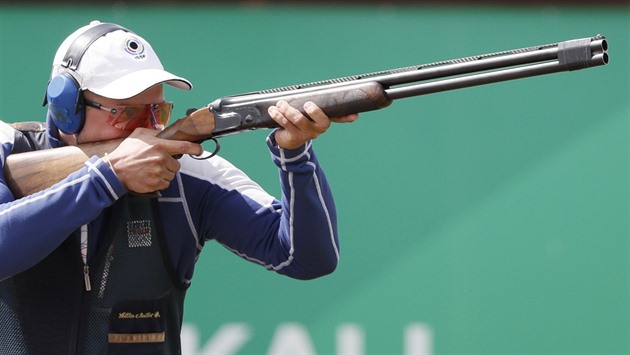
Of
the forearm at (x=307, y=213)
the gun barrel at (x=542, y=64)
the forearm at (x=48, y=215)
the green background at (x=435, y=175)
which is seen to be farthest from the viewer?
the green background at (x=435, y=175)

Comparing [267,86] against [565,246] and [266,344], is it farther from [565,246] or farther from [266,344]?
[565,246]

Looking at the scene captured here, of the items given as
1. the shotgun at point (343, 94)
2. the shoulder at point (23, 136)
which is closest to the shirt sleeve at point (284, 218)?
the shotgun at point (343, 94)

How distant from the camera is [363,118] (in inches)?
201

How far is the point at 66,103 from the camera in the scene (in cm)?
333

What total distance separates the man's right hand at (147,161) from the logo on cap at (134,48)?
27cm

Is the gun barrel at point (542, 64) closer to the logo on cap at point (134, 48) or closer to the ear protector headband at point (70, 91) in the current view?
the logo on cap at point (134, 48)

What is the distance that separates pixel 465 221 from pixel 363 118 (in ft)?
2.09

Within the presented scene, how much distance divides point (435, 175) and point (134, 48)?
6.77 feet

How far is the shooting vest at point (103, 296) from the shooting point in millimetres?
3238

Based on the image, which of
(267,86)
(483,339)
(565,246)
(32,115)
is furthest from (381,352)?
(32,115)

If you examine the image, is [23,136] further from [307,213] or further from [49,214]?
[307,213]

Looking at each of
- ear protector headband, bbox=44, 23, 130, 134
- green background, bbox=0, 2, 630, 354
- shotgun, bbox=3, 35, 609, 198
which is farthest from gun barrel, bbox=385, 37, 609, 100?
green background, bbox=0, 2, 630, 354

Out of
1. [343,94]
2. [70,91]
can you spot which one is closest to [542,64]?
[343,94]

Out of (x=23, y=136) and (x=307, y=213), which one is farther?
(x=23, y=136)
